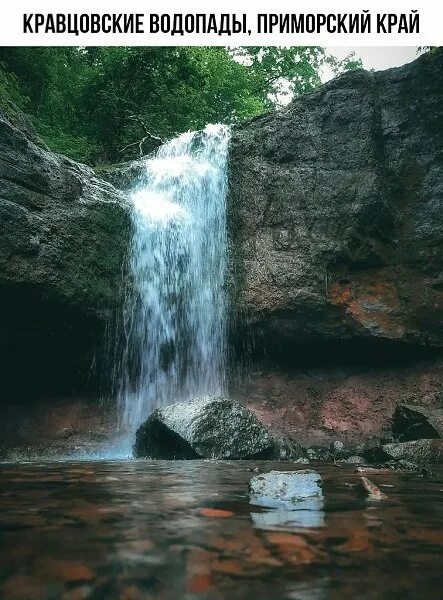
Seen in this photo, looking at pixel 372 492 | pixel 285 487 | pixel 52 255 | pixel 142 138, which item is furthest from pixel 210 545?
pixel 142 138

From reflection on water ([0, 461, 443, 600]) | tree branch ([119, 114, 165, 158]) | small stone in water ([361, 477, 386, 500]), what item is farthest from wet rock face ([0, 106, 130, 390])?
small stone in water ([361, 477, 386, 500])

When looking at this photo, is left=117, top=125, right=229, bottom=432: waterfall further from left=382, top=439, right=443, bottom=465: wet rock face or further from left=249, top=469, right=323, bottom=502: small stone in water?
left=249, top=469, right=323, bottom=502: small stone in water

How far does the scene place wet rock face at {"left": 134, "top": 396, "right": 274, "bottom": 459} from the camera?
18.2ft

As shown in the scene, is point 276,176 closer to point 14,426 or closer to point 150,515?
point 14,426

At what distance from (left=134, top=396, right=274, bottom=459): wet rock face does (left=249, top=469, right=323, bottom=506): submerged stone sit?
254 cm

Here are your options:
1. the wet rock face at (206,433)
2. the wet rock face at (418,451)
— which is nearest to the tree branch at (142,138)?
the wet rock face at (206,433)

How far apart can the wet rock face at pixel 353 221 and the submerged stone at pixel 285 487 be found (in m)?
5.63

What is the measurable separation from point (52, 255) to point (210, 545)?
638 cm

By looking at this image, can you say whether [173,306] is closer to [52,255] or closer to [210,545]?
[52,255]

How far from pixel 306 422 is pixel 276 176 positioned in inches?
177

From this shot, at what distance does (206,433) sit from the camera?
5.62 metres

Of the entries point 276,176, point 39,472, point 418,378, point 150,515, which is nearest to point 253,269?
point 276,176

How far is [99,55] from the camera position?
1556cm

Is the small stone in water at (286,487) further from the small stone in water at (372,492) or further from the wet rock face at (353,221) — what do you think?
the wet rock face at (353,221)
